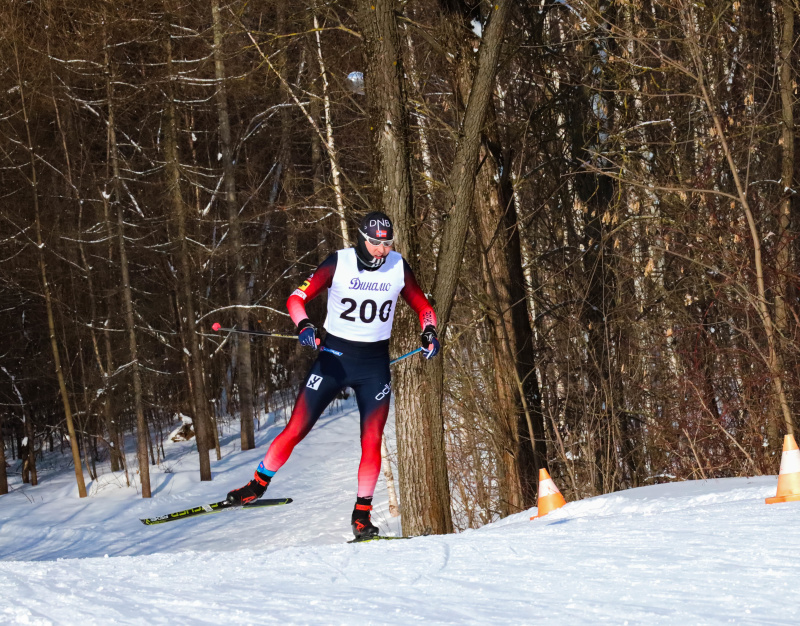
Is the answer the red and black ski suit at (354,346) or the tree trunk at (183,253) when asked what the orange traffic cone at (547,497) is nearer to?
the red and black ski suit at (354,346)

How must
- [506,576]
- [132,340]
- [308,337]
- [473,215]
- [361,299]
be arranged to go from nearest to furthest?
[506,576] → [308,337] → [361,299] → [473,215] → [132,340]

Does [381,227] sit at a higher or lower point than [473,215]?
lower

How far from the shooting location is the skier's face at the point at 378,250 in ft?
18.9

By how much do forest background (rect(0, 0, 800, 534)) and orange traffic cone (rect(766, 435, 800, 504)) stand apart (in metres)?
2.78

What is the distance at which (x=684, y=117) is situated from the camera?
433 inches

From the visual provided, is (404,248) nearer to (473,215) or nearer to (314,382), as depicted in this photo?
(314,382)

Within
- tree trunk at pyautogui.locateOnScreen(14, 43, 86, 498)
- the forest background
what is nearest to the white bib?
the forest background

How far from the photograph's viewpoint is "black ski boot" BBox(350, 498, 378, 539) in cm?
583

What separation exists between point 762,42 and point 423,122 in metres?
4.34

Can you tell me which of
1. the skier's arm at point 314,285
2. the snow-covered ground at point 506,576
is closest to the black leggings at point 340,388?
the skier's arm at point 314,285

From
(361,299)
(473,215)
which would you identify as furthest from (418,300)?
(473,215)

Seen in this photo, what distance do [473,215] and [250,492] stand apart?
18.1 feet

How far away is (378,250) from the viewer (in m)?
5.77

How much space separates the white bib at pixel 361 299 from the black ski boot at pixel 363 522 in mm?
1145
